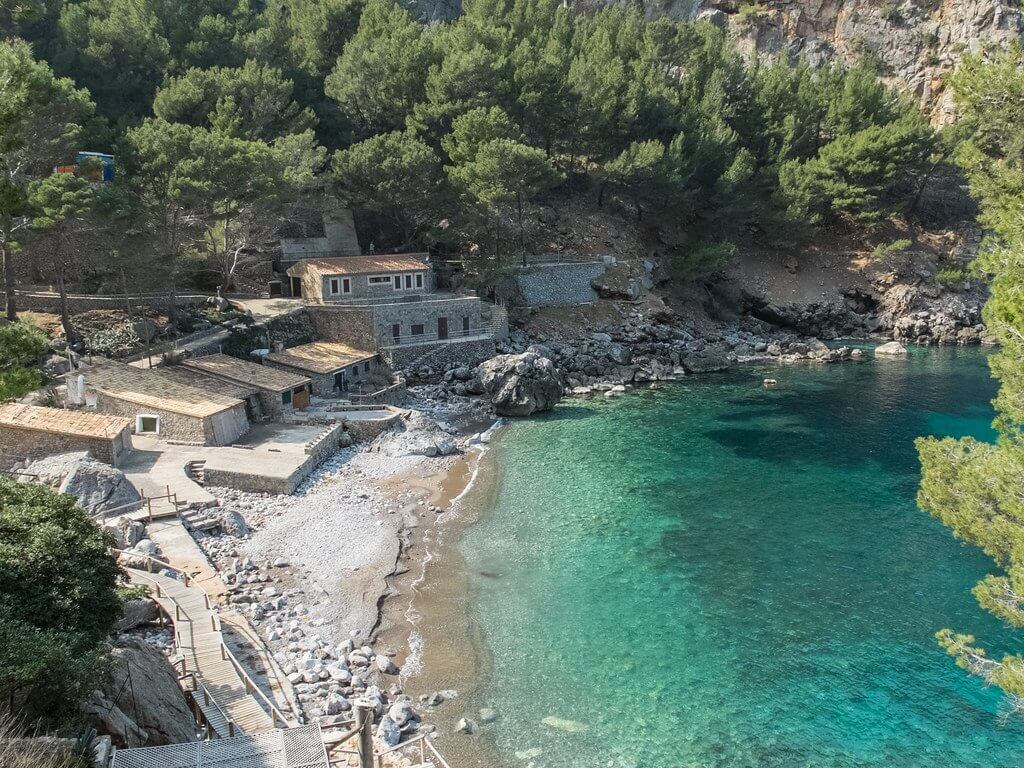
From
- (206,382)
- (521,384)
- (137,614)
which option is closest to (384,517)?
(137,614)

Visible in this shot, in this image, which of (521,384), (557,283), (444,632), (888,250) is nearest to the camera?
(444,632)

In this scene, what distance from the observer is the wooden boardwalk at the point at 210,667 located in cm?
1694

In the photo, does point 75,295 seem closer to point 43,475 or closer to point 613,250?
point 43,475

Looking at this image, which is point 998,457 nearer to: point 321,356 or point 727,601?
point 727,601

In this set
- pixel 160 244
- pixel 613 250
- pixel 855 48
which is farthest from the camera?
pixel 855 48

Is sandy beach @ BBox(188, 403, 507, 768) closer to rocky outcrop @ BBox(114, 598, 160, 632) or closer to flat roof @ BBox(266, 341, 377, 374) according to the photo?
rocky outcrop @ BBox(114, 598, 160, 632)

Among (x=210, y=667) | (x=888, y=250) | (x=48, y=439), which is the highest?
(x=888, y=250)

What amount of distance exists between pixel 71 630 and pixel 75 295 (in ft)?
120

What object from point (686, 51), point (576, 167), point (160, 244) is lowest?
point (160, 244)

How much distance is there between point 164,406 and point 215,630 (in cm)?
1706

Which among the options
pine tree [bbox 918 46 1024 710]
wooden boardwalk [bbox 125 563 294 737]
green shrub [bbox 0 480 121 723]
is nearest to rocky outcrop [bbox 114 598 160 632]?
wooden boardwalk [bbox 125 563 294 737]

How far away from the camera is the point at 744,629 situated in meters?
23.6

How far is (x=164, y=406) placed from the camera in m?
34.2

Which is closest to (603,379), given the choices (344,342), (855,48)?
(344,342)
